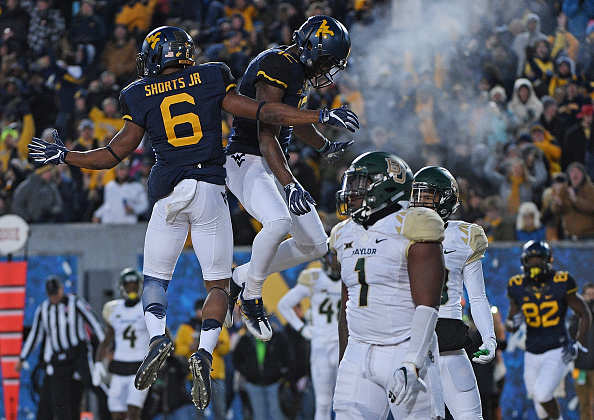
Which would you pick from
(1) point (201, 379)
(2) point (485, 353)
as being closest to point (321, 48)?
(1) point (201, 379)

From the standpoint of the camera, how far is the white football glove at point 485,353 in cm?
598

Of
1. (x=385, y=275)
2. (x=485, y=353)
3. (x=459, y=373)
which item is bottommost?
(x=459, y=373)

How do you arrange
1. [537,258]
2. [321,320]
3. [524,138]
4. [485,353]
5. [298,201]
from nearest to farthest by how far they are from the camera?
[298,201] < [485,353] < [537,258] < [321,320] < [524,138]

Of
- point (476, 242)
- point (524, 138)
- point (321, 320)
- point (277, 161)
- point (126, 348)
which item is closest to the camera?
point (277, 161)

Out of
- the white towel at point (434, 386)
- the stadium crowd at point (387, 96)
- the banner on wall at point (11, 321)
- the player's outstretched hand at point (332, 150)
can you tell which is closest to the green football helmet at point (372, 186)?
the white towel at point (434, 386)

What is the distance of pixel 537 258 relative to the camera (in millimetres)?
9594

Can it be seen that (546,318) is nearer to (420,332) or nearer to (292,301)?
(292,301)

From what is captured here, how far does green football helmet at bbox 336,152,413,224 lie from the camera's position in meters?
4.81

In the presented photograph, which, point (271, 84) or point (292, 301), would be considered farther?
point (292, 301)

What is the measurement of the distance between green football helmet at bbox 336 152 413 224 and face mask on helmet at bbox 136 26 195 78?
1.32 meters

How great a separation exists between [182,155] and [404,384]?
199 cm

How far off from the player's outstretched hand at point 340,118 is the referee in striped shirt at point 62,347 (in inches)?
273

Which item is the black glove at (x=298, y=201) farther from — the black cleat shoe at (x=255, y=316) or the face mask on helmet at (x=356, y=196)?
the black cleat shoe at (x=255, y=316)

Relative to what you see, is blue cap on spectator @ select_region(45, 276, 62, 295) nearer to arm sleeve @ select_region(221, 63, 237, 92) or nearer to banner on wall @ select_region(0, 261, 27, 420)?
banner on wall @ select_region(0, 261, 27, 420)
